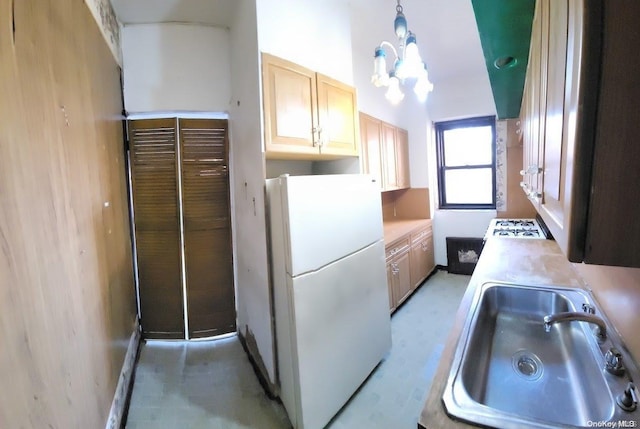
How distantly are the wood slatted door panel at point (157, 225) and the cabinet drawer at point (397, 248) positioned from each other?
202cm

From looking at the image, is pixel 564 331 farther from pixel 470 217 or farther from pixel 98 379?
pixel 470 217

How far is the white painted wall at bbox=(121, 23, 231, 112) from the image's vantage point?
2.48 meters

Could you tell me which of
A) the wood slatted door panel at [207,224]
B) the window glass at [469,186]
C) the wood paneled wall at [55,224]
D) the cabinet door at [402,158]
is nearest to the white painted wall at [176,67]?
the wood slatted door panel at [207,224]

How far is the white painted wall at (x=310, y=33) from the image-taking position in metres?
1.90

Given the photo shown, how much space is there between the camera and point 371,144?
348 centimetres

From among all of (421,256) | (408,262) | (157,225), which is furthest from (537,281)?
(157,225)

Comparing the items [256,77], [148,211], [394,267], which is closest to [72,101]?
[256,77]

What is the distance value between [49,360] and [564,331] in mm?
1966

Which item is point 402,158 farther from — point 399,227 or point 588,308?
point 588,308

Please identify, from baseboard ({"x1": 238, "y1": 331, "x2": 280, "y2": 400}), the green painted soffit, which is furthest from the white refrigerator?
the green painted soffit

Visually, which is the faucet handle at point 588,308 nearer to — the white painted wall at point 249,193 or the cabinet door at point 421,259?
the white painted wall at point 249,193

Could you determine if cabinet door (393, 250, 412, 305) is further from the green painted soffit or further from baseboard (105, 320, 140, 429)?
baseboard (105, 320, 140, 429)

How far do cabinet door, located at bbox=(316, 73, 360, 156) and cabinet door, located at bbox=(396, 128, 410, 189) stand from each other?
1926 mm

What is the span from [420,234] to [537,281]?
253 cm
